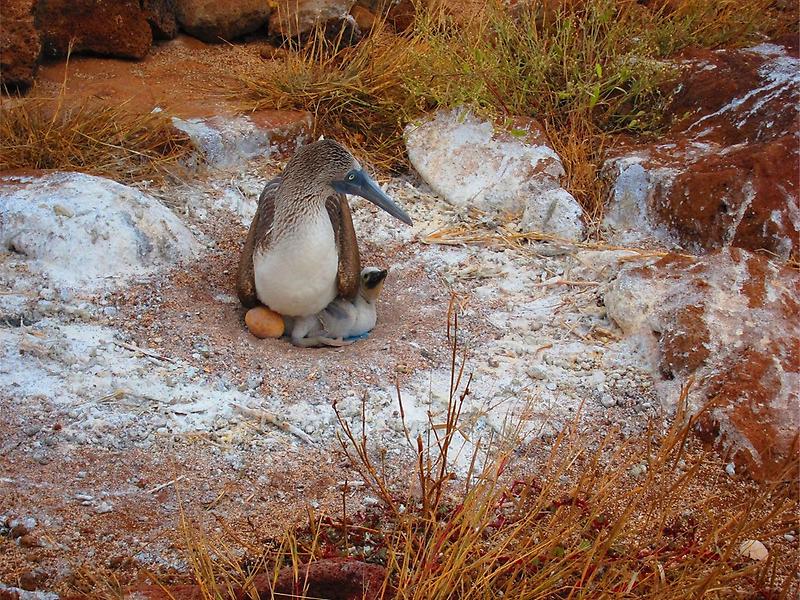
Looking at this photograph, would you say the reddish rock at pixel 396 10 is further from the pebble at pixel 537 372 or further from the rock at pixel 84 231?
the pebble at pixel 537 372

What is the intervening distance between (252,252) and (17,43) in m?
2.57

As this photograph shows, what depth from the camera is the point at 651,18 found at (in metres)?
6.38

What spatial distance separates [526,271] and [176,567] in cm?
287

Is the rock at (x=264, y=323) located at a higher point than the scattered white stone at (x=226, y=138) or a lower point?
lower

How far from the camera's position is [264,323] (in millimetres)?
4516

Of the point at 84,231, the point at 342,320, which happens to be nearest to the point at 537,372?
the point at 342,320

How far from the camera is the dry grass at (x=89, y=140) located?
5238 millimetres

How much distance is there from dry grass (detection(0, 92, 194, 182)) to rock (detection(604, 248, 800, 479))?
2.89 m

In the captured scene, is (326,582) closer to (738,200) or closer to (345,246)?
(345,246)

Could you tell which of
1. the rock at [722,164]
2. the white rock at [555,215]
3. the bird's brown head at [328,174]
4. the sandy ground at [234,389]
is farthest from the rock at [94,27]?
the rock at [722,164]

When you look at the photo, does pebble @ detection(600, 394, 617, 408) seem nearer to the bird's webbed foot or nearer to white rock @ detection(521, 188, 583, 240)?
the bird's webbed foot

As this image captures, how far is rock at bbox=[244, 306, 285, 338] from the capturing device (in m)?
4.52

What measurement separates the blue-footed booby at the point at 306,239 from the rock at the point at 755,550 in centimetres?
229

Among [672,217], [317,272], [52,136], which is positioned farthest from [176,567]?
[672,217]
